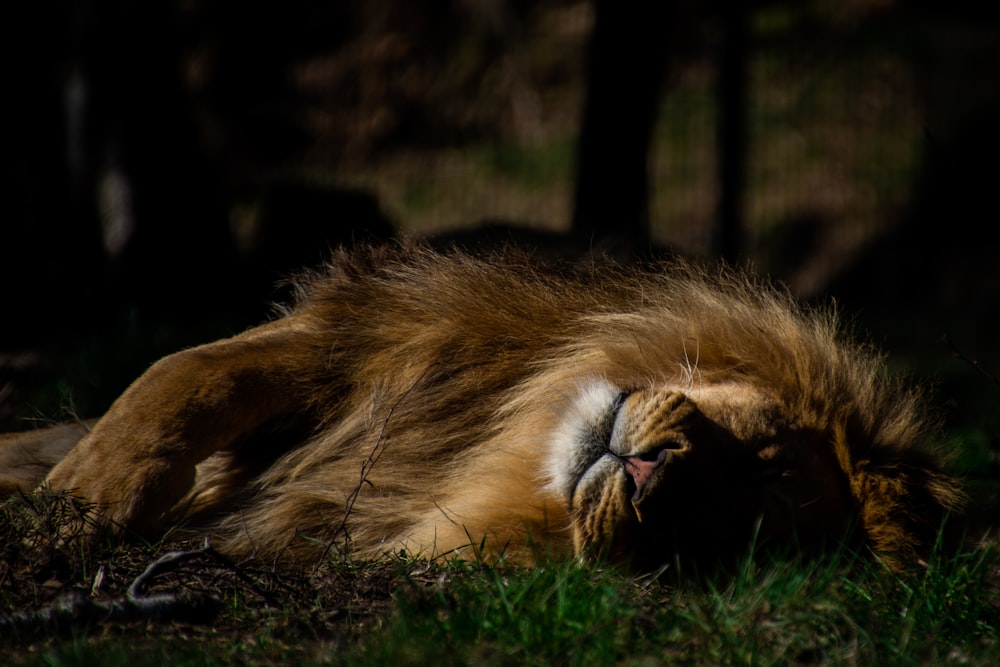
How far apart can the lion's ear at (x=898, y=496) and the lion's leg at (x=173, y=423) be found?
1.57 metres

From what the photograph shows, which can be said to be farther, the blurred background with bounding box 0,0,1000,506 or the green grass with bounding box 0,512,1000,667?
the blurred background with bounding box 0,0,1000,506

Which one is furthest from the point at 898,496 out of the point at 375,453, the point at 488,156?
the point at 488,156

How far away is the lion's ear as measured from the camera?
285cm

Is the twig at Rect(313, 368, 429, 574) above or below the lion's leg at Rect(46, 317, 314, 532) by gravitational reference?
below

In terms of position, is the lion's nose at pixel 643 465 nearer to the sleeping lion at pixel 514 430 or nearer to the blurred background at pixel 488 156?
the sleeping lion at pixel 514 430

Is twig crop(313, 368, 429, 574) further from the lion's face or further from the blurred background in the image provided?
the blurred background

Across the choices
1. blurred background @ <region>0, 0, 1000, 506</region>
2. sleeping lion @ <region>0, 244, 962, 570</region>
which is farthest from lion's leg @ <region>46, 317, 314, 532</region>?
blurred background @ <region>0, 0, 1000, 506</region>

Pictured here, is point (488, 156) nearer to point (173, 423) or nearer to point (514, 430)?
point (514, 430)

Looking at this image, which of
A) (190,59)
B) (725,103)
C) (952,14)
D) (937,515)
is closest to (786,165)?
(952,14)

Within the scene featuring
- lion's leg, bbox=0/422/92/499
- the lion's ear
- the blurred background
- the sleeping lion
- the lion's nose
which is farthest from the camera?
the blurred background

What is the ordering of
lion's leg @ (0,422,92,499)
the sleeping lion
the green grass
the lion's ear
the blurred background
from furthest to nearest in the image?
the blurred background
lion's leg @ (0,422,92,499)
the lion's ear
the sleeping lion
the green grass

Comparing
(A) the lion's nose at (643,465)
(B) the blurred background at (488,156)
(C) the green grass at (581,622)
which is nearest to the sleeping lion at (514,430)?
(A) the lion's nose at (643,465)

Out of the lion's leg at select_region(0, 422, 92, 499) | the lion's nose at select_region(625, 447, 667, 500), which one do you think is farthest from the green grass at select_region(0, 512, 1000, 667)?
the lion's leg at select_region(0, 422, 92, 499)

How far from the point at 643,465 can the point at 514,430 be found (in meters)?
0.65
